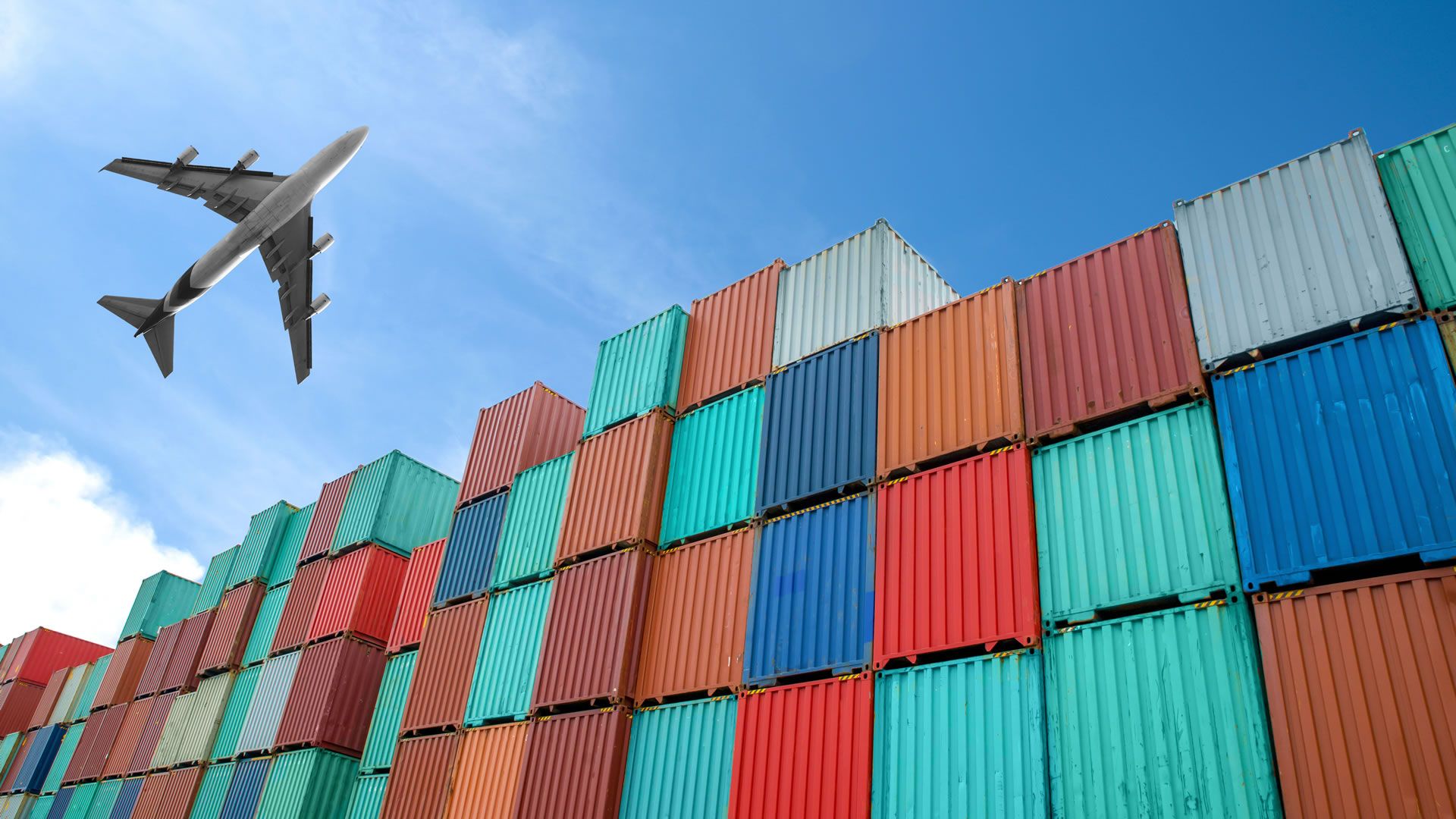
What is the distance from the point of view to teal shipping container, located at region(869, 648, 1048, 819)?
34.8 feet

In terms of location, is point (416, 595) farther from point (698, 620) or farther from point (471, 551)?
point (698, 620)

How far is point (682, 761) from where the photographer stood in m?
14.4

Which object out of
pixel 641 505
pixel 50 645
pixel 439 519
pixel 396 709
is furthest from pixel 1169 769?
pixel 50 645

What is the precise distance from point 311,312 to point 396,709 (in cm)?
1260

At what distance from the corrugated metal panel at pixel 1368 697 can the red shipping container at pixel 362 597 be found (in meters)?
22.2

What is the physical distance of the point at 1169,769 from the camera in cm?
959

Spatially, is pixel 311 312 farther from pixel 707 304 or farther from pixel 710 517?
pixel 710 517

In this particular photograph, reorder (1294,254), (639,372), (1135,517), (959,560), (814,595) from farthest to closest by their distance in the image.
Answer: (639,372) → (814,595) → (959,560) → (1294,254) → (1135,517)

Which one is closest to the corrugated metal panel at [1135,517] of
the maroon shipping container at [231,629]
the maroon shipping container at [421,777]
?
the maroon shipping container at [421,777]

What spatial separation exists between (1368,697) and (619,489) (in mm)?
12451

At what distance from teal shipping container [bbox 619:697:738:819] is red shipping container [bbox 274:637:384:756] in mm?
11524

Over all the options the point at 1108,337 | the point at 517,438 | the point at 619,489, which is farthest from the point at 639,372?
the point at 1108,337

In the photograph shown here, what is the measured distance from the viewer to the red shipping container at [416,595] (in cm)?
2336

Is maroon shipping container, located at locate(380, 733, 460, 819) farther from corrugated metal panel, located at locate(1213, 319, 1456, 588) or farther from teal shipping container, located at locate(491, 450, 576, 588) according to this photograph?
corrugated metal panel, located at locate(1213, 319, 1456, 588)
